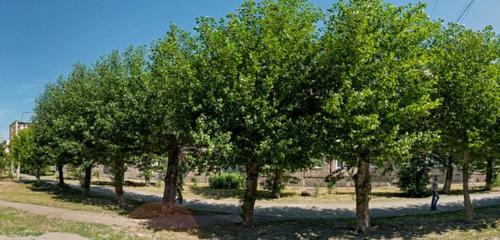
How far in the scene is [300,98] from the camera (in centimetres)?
1366

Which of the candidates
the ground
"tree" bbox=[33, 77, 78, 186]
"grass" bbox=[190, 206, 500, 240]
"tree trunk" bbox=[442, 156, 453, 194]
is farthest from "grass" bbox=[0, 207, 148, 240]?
"tree trunk" bbox=[442, 156, 453, 194]

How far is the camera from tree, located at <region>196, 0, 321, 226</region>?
12.9 m

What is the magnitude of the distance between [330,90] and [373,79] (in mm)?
1309

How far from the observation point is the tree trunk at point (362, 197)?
14.6 meters

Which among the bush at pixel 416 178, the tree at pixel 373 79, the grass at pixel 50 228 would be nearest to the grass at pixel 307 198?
the bush at pixel 416 178

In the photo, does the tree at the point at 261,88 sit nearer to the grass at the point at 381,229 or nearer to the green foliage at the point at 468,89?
the grass at the point at 381,229

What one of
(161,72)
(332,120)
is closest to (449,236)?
(332,120)

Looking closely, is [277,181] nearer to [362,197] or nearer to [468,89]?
[362,197]

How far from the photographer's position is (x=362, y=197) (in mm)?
14570

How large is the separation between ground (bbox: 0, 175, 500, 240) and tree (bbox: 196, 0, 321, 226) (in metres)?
2.74

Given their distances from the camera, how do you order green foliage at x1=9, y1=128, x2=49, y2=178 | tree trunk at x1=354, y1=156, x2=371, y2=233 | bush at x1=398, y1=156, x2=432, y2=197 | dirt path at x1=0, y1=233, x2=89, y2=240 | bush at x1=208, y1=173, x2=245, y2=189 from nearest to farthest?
dirt path at x1=0, y1=233, x2=89, y2=240, tree trunk at x1=354, y1=156, x2=371, y2=233, bush at x1=398, y1=156, x2=432, y2=197, bush at x1=208, y1=173, x2=245, y2=189, green foliage at x1=9, y1=128, x2=49, y2=178

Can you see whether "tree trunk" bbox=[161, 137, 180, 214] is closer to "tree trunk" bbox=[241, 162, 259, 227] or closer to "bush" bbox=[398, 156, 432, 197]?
"tree trunk" bbox=[241, 162, 259, 227]

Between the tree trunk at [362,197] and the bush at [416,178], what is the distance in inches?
408

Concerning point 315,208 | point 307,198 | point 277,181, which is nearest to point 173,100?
point 315,208
